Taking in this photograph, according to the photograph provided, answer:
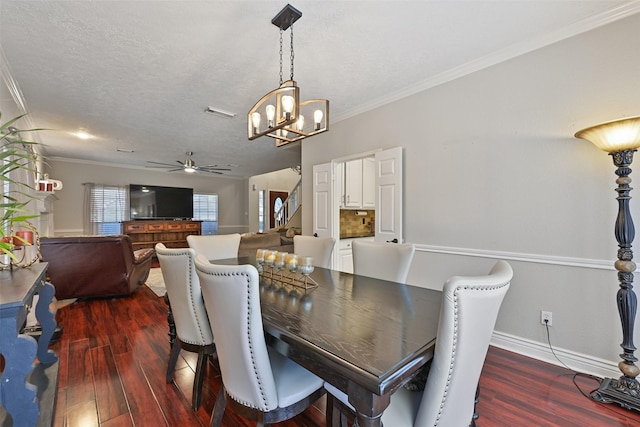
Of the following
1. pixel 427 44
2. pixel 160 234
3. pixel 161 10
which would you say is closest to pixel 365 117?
pixel 427 44

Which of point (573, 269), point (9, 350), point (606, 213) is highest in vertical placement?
point (606, 213)

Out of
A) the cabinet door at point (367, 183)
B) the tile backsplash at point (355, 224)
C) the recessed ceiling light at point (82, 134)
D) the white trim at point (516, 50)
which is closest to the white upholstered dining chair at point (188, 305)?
the white trim at point (516, 50)

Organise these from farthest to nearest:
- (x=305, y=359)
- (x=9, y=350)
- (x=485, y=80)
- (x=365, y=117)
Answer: (x=365, y=117) < (x=485, y=80) < (x=9, y=350) < (x=305, y=359)

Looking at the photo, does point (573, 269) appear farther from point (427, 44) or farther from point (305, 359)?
point (305, 359)

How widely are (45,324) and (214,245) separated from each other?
1.41 metres

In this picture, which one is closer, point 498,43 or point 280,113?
point 280,113

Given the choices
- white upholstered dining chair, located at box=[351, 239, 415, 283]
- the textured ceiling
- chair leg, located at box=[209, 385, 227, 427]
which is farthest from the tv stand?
chair leg, located at box=[209, 385, 227, 427]

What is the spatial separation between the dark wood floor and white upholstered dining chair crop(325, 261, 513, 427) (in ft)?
2.69

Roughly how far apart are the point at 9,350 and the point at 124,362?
43.2 inches

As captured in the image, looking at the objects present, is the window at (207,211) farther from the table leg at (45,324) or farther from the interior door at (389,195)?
the interior door at (389,195)

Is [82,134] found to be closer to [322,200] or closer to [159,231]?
[159,231]

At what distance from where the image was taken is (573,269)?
2172mm

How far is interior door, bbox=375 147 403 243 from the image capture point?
10.5 ft

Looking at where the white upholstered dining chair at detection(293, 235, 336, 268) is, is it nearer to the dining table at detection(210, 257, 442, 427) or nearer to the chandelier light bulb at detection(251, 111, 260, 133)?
the dining table at detection(210, 257, 442, 427)
